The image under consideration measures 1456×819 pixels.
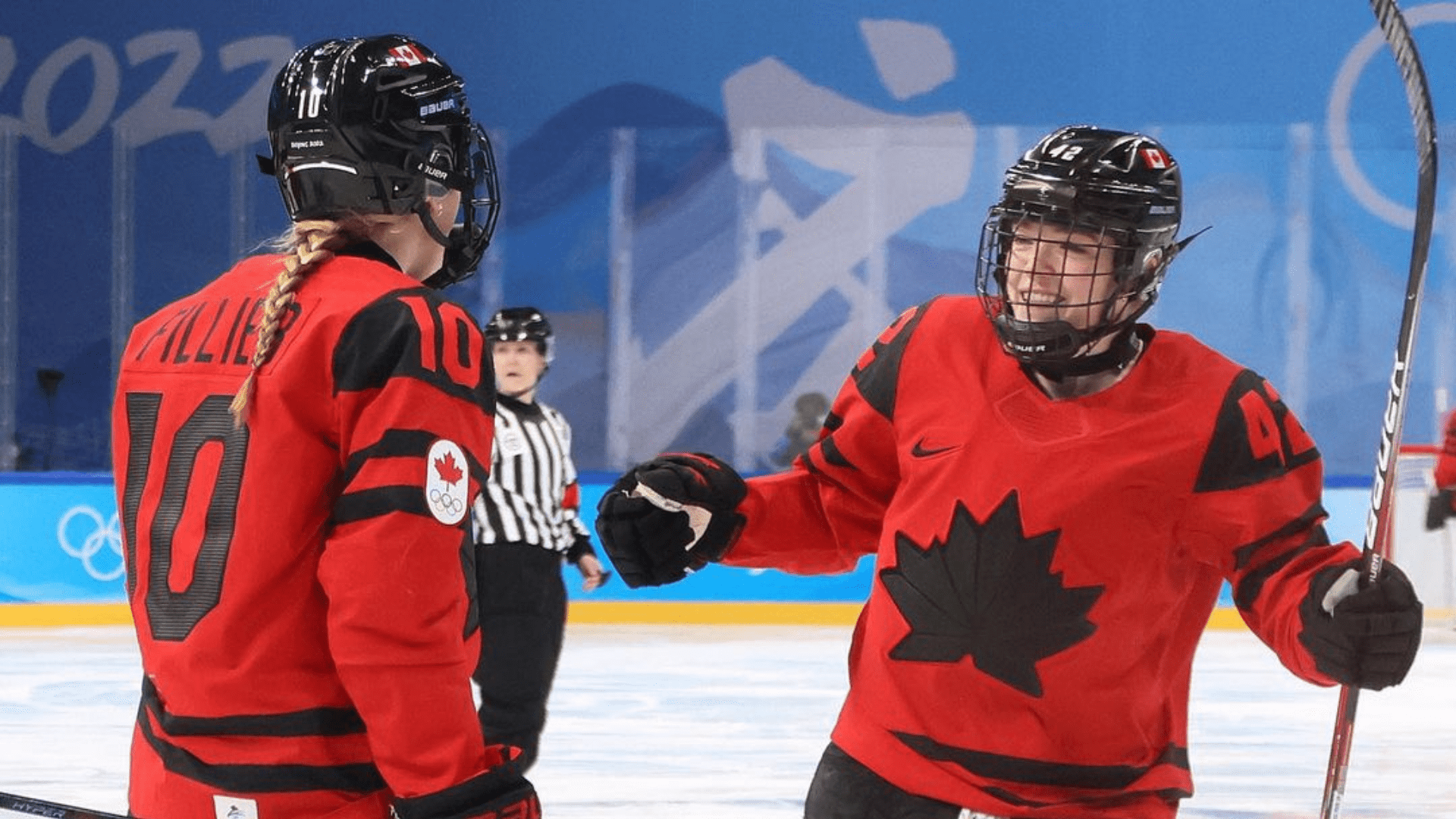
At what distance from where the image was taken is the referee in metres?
4.02

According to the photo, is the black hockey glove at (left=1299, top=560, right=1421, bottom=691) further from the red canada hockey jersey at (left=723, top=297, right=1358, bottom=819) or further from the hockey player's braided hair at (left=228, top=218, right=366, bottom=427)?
the hockey player's braided hair at (left=228, top=218, right=366, bottom=427)

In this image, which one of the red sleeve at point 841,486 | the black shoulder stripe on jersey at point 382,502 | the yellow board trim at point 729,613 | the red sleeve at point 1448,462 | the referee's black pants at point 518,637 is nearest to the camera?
the black shoulder stripe on jersey at point 382,502

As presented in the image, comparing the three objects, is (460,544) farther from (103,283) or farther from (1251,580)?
(103,283)

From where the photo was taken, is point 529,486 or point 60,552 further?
point 60,552

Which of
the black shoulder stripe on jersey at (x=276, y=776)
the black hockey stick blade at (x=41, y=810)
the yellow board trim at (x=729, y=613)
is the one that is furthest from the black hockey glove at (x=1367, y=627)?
the yellow board trim at (x=729, y=613)

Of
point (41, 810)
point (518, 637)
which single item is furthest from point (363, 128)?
point (518, 637)

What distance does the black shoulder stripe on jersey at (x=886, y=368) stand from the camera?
6.08ft

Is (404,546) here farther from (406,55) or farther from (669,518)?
(669,518)

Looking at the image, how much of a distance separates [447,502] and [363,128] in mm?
328

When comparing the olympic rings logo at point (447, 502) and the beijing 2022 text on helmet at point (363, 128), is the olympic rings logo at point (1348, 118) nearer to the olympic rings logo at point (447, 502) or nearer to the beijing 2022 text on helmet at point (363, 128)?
the beijing 2022 text on helmet at point (363, 128)

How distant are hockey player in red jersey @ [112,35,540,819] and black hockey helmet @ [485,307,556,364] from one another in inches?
119

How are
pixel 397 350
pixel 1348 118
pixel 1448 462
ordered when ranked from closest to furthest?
pixel 397 350 → pixel 1448 462 → pixel 1348 118

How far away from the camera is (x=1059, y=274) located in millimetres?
1771

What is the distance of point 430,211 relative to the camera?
1.59m
